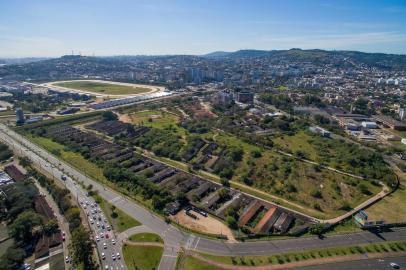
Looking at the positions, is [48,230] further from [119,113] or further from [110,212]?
[119,113]

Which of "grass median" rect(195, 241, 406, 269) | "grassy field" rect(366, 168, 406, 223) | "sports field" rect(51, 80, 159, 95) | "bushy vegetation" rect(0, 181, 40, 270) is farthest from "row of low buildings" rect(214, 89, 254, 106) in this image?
"grass median" rect(195, 241, 406, 269)

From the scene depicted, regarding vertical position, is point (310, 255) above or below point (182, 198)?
below

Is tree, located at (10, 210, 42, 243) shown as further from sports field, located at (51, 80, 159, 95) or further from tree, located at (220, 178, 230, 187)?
sports field, located at (51, 80, 159, 95)

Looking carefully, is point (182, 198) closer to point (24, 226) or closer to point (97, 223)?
point (97, 223)

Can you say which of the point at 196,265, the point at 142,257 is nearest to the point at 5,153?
the point at 142,257

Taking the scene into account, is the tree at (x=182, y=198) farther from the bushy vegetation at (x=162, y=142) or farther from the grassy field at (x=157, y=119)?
the grassy field at (x=157, y=119)

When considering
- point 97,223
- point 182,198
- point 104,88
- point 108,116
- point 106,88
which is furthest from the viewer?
point 106,88

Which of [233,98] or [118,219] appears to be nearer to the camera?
[118,219]

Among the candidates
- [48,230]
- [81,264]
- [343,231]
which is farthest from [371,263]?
[48,230]
